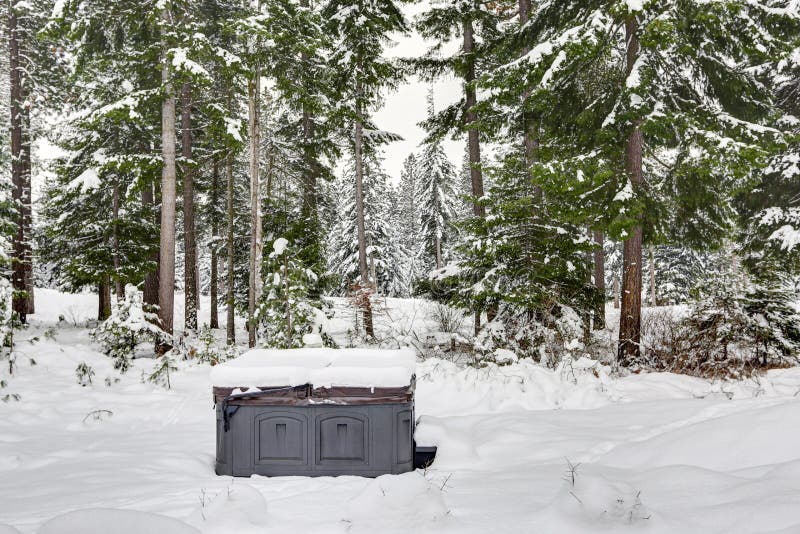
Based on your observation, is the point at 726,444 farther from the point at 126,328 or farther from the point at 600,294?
the point at 126,328

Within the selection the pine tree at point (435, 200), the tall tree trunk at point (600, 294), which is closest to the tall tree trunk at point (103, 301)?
the tall tree trunk at point (600, 294)

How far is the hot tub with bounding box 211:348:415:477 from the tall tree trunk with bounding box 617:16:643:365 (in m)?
6.70

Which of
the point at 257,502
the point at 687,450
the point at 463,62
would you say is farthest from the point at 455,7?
the point at 257,502

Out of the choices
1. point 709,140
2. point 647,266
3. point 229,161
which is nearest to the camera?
point 709,140

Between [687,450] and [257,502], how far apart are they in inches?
159

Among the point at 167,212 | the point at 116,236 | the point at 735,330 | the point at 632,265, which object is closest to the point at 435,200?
the point at 116,236

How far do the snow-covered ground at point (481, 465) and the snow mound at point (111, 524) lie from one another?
1 centimetres

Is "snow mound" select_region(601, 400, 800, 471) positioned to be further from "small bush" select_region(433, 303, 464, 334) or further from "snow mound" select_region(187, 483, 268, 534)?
"small bush" select_region(433, 303, 464, 334)

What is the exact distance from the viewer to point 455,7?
13.2 m

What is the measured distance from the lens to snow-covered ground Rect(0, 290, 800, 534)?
10.6 feet

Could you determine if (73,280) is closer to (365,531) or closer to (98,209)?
(98,209)

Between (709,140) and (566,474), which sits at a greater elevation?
(709,140)

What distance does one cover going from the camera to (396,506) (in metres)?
3.60

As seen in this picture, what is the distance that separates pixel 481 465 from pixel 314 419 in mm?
1911
